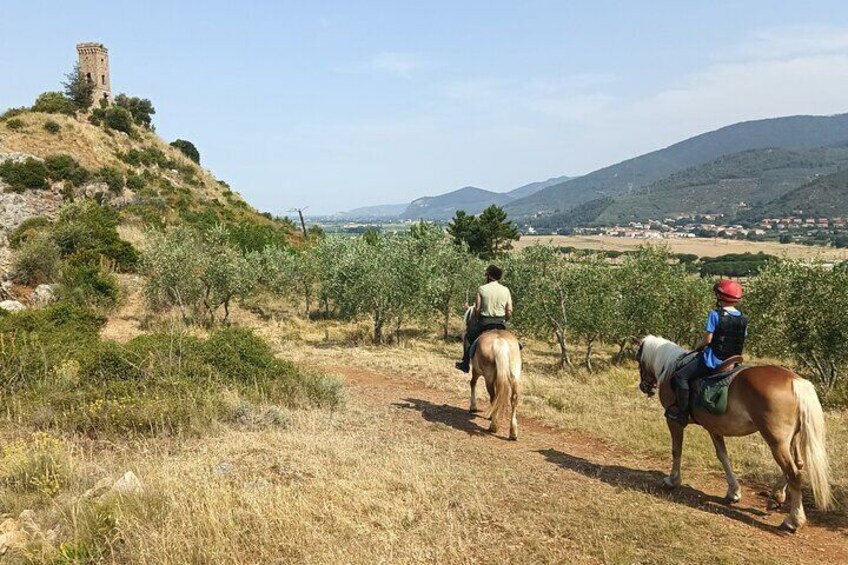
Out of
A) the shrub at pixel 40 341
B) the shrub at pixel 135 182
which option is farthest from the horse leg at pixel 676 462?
the shrub at pixel 135 182

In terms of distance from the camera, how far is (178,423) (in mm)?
8969

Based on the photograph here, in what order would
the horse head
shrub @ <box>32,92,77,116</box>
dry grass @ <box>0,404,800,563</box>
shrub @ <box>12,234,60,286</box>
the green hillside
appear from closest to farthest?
dry grass @ <box>0,404,800,563</box> < the horse head < shrub @ <box>12,234,60,286</box> < the green hillside < shrub @ <box>32,92,77,116</box>

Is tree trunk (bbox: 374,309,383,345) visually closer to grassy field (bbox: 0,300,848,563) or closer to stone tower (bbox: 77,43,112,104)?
grassy field (bbox: 0,300,848,563)

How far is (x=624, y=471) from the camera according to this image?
838cm

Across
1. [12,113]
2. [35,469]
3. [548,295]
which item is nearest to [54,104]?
[12,113]

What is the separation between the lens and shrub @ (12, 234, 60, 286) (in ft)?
92.2

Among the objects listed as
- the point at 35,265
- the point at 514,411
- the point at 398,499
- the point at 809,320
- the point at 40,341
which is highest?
the point at 35,265

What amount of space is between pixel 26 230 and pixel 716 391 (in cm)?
4148

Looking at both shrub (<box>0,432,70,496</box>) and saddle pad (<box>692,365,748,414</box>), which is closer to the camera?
shrub (<box>0,432,70,496</box>)

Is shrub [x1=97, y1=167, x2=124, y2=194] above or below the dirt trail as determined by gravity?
above

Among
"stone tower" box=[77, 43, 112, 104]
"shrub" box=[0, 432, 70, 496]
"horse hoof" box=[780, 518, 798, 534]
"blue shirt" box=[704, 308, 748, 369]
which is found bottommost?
"horse hoof" box=[780, 518, 798, 534]

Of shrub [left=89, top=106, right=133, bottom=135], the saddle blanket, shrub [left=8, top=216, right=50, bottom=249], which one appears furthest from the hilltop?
the saddle blanket

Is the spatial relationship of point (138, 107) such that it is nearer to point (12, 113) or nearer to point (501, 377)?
point (12, 113)

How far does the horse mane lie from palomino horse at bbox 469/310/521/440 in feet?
7.44
